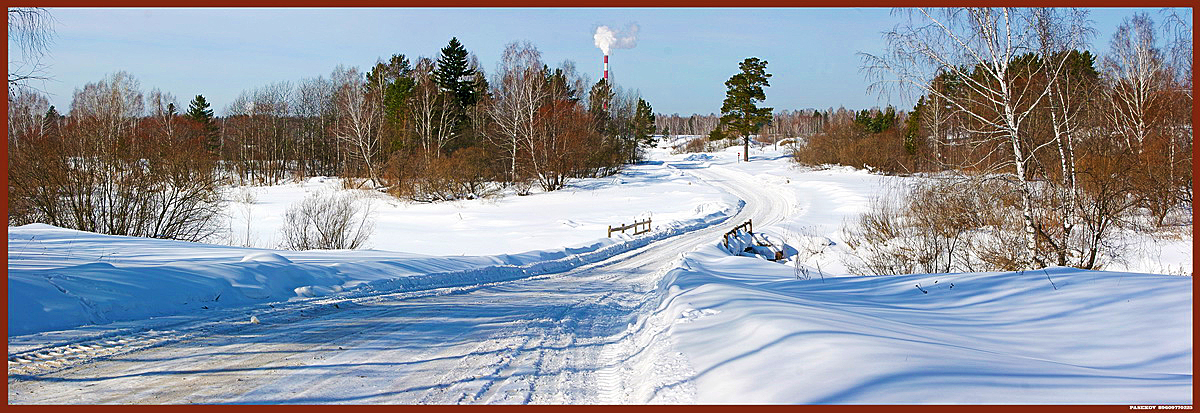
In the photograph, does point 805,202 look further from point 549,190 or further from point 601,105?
point 601,105

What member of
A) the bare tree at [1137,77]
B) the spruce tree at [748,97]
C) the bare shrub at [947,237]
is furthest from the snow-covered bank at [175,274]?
the spruce tree at [748,97]

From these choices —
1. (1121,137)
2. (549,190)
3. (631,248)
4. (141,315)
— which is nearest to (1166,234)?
(1121,137)

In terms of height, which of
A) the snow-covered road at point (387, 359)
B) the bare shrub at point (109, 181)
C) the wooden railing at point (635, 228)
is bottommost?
the snow-covered road at point (387, 359)

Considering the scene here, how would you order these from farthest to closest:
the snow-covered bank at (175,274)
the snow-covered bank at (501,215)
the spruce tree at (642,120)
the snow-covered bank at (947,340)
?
the spruce tree at (642,120) → the snow-covered bank at (501,215) → the snow-covered bank at (175,274) → the snow-covered bank at (947,340)

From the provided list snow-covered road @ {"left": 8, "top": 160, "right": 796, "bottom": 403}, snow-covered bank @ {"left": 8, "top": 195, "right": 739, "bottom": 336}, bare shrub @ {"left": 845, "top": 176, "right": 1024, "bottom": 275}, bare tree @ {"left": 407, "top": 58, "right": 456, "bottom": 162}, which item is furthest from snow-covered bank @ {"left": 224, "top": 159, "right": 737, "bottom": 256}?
snow-covered road @ {"left": 8, "top": 160, "right": 796, "bottom": 403}

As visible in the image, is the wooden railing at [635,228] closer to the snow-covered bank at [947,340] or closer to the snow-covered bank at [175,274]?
the snow-covered bank at [175,274]

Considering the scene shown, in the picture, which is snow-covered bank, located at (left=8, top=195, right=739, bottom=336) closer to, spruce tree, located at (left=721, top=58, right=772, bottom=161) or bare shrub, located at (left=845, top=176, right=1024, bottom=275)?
bare shrub, located at (left=845, top=176, right=1024, bottom=275)

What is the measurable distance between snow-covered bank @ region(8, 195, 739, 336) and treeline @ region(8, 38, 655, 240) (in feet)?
9.39

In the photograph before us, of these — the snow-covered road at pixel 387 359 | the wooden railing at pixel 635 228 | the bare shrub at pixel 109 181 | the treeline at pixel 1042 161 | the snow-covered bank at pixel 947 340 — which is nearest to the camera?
the snow-covered bank at pixel 947 340

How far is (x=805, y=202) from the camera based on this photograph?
3975cm

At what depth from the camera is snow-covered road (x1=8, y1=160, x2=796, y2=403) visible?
5.13 metres

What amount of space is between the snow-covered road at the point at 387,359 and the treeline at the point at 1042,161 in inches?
364

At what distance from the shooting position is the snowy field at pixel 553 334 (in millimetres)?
4918

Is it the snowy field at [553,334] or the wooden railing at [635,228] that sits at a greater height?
the wooden railing at [635,228]
